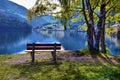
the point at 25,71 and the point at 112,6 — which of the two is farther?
the point at 112,6

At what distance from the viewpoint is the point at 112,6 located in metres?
28.2

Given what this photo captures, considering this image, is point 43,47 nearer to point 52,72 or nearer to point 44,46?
point 44,46

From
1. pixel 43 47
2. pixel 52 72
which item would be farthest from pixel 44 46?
pixel 52 72

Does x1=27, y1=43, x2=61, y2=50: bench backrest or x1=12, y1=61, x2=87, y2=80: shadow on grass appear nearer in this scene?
x1=12, y1=61, x2=87, y2=80: shadow on grass

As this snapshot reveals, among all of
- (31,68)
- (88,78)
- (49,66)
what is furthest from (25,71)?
(88,78)

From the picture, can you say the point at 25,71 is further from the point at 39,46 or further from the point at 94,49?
the point at 94,49

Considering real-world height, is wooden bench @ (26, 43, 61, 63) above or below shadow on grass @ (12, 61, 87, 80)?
above

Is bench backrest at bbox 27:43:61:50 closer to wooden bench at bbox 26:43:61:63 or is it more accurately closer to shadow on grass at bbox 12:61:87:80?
wooden bench at bbox 26:43:61:63

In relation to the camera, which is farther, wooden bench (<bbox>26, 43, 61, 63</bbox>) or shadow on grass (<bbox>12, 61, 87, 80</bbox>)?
wooden bench (<bbox>26, 43, 61, 63</bbox>)

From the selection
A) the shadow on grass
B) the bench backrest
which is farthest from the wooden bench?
the shadow on grass

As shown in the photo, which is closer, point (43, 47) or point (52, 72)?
point (52, 72)

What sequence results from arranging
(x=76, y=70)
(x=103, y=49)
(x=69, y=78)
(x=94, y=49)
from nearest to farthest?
(x=69, y=78), (x=76, y=70), (x=94, y=49), (x=103, y=49)

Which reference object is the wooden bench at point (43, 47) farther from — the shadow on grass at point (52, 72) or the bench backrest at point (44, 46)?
the shadow on grass at point (52, 72)

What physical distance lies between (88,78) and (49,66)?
15.8ft
